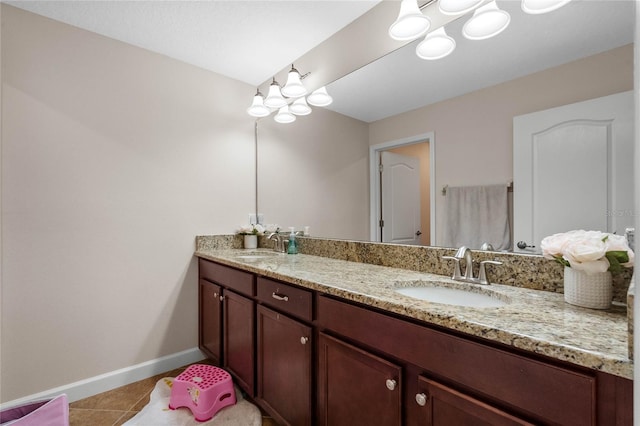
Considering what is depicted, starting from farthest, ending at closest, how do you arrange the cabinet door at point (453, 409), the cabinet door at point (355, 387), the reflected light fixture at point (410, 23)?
1. the reflected light fixture at point (410, 23)
2. the cabinet door at point (355, 387)
3. the cabinet door at point (453, 409)

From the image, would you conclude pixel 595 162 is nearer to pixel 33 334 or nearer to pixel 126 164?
pixel 126 164

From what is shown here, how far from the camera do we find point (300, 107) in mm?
2209

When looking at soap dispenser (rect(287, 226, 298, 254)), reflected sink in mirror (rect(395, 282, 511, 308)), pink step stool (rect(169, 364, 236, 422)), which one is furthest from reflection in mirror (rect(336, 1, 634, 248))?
pink step stool (rect(169, 364, 236, 422))

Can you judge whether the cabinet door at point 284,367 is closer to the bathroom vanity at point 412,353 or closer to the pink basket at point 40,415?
the bathroom vanity at point 412,353

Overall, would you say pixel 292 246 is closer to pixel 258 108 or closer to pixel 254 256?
pixel 254 256

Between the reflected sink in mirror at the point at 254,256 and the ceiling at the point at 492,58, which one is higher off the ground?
the ceiling at the point at 492,58

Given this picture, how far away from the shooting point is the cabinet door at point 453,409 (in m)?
0.70

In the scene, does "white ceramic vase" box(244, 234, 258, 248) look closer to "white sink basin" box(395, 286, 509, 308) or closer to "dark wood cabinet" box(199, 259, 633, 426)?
"dark wood cabinet" box(199, 259, 633, 426)

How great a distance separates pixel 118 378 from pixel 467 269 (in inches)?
89.5

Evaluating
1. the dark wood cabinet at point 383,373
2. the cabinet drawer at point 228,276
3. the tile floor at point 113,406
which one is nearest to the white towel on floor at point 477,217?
the dark wood cabinet at point 383,373

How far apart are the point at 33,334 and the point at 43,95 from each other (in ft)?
4.60

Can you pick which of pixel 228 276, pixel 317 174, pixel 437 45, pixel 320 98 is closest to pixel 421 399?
pixel 228 276

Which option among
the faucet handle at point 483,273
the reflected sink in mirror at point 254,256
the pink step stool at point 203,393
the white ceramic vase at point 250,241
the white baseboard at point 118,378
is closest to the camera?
the faucet handle at point 483,273

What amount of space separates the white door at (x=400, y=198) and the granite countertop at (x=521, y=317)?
271mm
